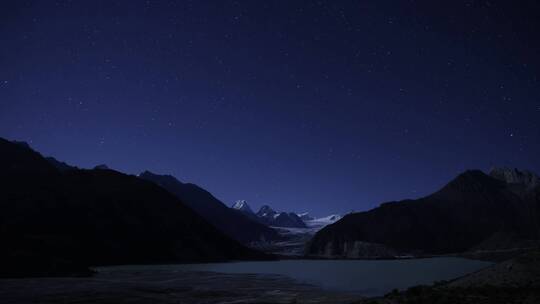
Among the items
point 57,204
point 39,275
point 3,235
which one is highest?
point 57,204

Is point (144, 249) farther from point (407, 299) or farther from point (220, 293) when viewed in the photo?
point (407, 299)

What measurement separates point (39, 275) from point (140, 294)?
57669 mm

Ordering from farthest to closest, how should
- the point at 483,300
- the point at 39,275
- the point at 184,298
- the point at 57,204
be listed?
the point at 57,204 → the point at 39,275 → the point at 184,298 → the point at 483,300

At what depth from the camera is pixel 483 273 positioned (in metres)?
51.4

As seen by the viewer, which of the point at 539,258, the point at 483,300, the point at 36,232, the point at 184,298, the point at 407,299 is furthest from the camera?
the point at 36,232

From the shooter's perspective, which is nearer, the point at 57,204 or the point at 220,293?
the point at 220,293

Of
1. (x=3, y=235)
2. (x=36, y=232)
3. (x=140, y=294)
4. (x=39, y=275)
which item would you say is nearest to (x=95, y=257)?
(x=36, y=232)

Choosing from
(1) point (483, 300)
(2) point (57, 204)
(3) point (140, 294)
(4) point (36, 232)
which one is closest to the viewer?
(1) point (483, 300)

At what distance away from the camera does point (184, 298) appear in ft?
189

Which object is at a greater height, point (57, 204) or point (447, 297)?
point (57, 204)

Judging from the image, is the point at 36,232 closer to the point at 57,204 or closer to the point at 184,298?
the point at 57,204

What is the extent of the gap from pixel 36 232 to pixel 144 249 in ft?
154

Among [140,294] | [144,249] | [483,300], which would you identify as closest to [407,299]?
[483,300]

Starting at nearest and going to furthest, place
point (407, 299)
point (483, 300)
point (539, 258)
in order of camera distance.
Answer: point (483, 300) < point (407, 299) < point (539, 258)
